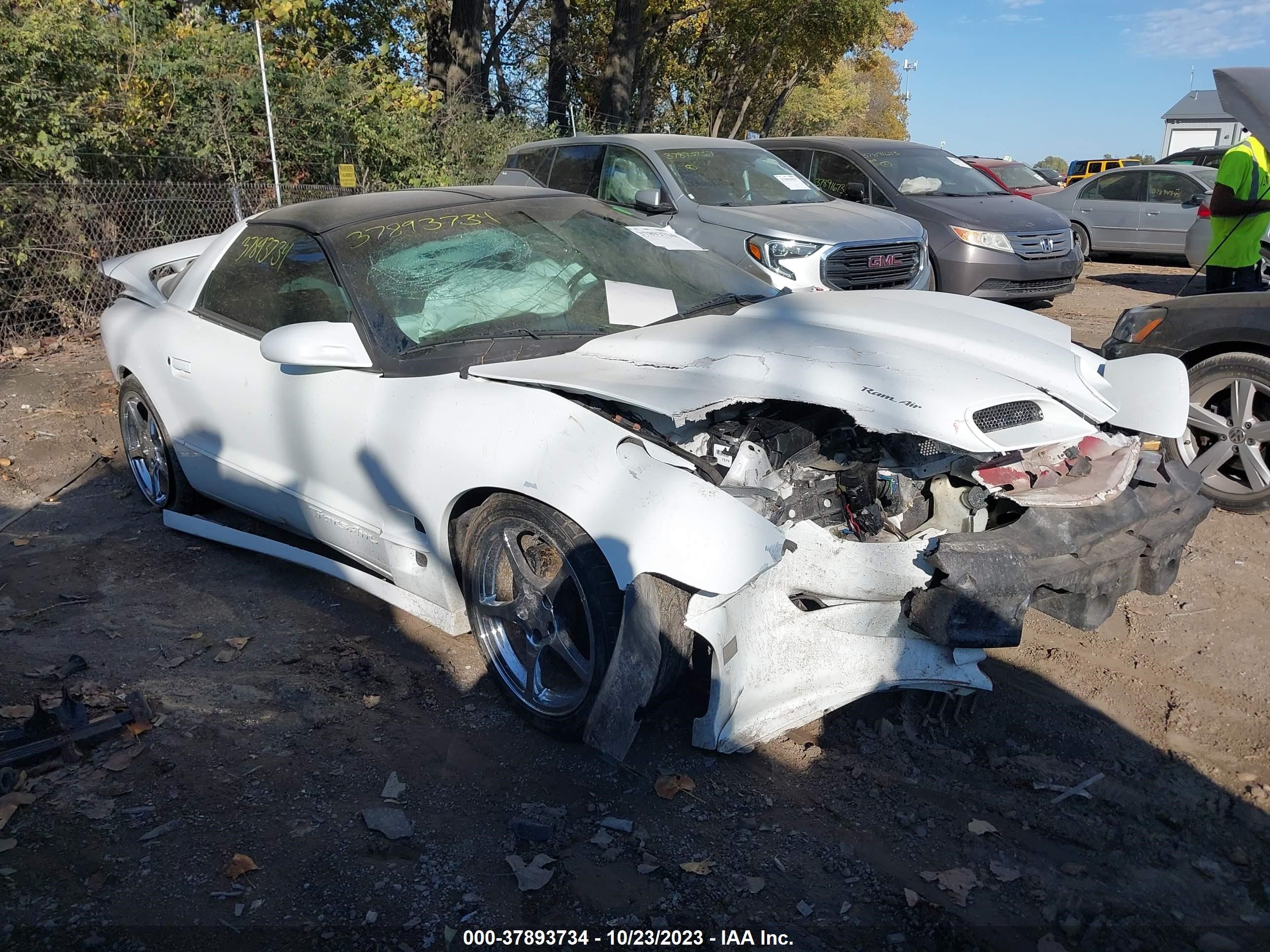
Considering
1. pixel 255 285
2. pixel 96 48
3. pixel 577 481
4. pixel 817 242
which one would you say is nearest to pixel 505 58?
pixel 96 48

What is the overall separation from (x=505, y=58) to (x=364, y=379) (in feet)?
93.4

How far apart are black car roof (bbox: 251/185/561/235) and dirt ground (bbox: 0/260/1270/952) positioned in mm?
1618

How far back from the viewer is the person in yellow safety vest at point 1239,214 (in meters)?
6.33

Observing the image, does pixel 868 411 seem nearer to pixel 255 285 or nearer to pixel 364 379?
pixel 364 379

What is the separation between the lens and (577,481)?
9.42 feet

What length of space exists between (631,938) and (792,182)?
316 inches

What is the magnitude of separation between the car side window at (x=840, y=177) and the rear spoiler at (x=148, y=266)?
6.96m

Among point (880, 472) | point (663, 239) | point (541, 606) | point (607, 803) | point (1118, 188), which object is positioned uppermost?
point (663, 239)

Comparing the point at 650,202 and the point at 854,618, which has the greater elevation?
the point at 650,202

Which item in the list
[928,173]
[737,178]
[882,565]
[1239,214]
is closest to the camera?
[882,565]

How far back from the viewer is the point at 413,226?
395 cm

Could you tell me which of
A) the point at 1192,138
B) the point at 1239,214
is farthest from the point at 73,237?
the point at 1192,138

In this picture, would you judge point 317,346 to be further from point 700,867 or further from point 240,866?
point 700,867

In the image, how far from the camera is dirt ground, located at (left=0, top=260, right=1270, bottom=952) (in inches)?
95.4
